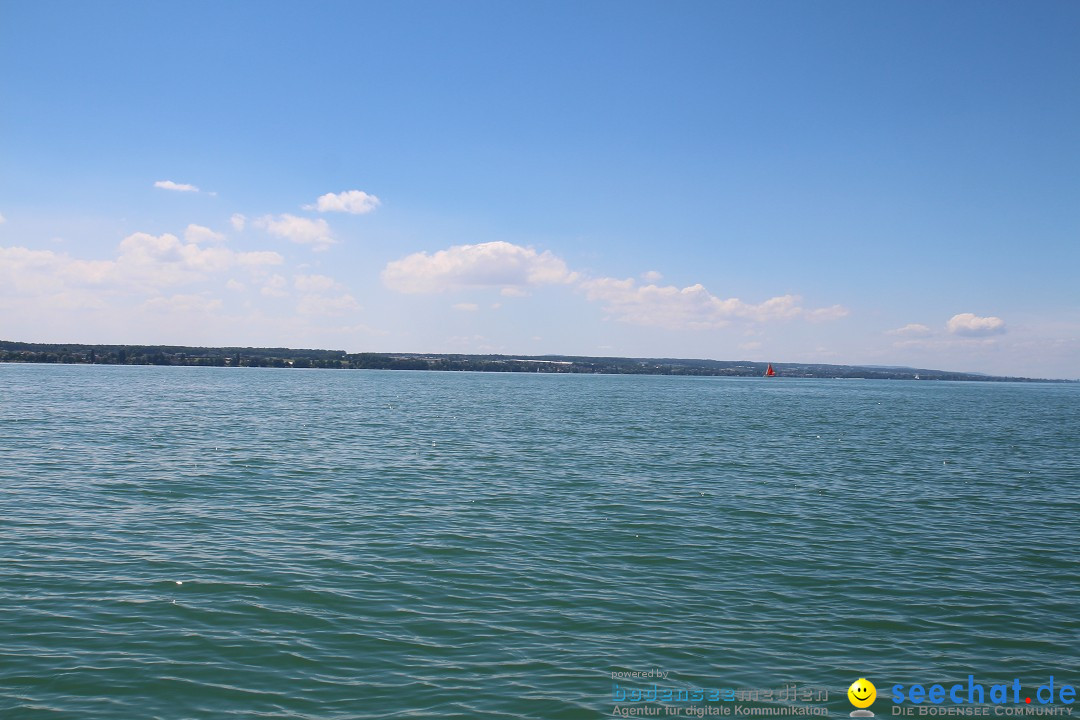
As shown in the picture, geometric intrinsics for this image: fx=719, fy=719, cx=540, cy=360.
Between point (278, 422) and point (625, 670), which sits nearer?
point (625, 670)

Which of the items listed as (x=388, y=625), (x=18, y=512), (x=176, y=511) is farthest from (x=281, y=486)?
(x=388, y=625)

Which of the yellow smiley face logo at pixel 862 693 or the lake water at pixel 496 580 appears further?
the lake water at pixel 496 580

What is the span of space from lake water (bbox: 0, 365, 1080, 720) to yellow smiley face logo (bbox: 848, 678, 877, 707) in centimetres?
20

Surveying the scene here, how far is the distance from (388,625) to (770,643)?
25.8 ft

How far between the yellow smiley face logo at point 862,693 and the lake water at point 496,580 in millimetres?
199

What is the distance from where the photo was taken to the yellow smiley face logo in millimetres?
12273

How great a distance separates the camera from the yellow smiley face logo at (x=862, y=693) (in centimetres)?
1227

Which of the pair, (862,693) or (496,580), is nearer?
(862,693)

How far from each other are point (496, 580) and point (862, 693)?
350 inches

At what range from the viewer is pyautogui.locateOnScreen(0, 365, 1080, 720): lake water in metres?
12.7

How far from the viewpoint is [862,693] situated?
12445 mm

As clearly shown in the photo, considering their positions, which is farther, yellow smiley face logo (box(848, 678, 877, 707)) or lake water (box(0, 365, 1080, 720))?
lake water (box(0, 365, 1080, 720))

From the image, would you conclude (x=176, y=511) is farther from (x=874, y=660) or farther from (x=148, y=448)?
(x=874, y=660)

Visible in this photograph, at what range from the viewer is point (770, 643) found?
14.6 m
